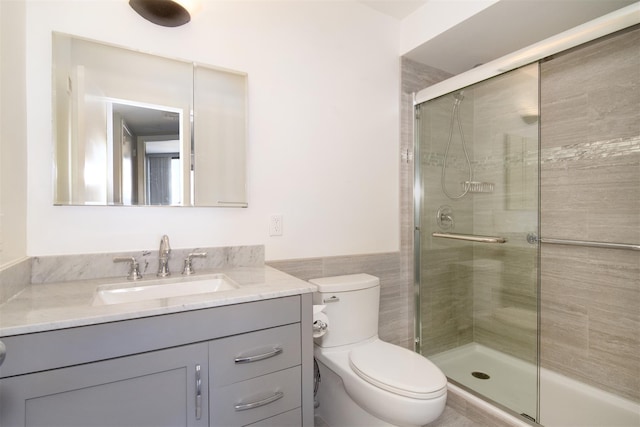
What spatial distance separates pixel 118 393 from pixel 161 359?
0.12 m

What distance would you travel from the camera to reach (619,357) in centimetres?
169

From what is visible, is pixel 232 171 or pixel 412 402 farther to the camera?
pixel 232 171

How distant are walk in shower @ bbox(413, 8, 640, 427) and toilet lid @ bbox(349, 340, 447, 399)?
669mm

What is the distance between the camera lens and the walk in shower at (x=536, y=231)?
167 cm

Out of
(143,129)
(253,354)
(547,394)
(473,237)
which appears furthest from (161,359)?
(547,394)

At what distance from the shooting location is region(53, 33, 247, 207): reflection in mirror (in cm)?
123

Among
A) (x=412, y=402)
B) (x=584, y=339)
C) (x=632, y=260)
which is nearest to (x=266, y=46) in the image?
(x=412, y=402)

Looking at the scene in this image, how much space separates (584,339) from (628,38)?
1714mm

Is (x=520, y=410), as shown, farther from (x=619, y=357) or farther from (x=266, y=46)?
(x=266, y=46)

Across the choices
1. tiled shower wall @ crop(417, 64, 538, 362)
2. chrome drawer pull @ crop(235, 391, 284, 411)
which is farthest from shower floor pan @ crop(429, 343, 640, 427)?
chrome drawer pull @ crop(235, 391, 284, 411)

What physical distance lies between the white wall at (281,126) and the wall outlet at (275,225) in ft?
0.11

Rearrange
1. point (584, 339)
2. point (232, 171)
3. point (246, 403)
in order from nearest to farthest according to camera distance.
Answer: point (246, 403) < point (232, 171) < point (584, 339)

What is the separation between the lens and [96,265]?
4.10ft

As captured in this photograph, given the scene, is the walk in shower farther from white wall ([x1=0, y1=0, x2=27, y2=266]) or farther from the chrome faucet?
white wall ([x1=0, y1=0, x2=27, y2=266])
